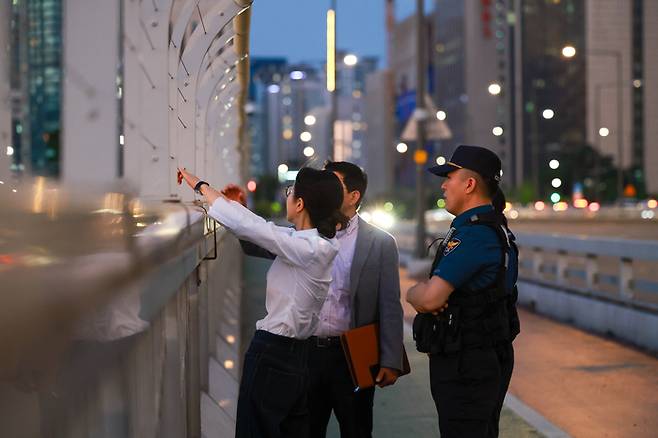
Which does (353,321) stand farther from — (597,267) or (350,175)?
(597,267)

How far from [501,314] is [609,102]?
13570 cm

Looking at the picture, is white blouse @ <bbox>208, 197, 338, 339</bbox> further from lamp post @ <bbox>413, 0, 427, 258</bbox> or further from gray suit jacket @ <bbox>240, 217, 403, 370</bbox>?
lamp post @ <bbox>413, 0, 427, 258</bbox>

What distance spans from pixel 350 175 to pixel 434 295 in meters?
1.12

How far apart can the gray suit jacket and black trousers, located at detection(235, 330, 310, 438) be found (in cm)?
72

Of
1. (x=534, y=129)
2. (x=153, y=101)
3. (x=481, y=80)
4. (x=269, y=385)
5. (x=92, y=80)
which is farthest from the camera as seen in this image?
(x=481, y=80)

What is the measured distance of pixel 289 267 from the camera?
392 centimetres

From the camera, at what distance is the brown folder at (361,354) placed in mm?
4418

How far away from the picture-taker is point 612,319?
12.3 metres

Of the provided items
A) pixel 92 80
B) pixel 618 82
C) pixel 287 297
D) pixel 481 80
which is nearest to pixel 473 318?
pixel 287 297

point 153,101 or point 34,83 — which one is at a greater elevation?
point 153,101

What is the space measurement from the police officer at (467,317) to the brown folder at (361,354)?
42 cm

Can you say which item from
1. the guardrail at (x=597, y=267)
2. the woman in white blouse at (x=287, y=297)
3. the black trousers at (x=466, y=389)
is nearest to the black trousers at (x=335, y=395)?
the woman in white blouse at (x=287, y=297)

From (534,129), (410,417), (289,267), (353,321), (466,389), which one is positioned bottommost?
(410,417)

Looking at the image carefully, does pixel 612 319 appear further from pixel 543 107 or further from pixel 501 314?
pixel 543 107
